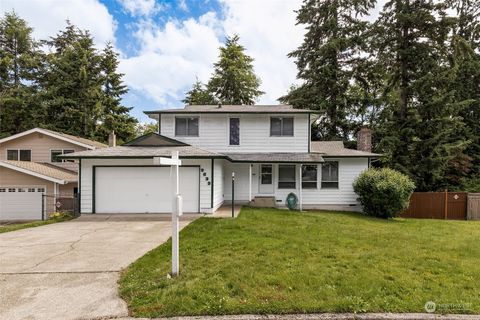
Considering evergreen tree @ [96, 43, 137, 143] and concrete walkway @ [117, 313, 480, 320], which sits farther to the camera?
evergreen tree @ [96, 43, 137, 143]

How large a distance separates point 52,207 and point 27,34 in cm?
2597

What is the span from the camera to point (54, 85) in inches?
1148

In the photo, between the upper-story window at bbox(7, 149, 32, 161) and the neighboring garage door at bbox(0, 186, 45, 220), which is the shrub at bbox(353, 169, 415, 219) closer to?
the neighboring garage door at bbox(0, 186, 45, 220)

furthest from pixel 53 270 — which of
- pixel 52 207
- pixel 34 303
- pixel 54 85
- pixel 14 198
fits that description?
pixel 54 85

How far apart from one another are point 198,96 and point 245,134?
19925 mm

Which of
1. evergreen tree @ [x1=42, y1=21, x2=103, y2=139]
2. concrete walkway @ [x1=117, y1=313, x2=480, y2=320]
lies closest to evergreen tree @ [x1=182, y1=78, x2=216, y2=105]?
evergreen tree @ [x1=42, y1=21, x2=103, y2=139]

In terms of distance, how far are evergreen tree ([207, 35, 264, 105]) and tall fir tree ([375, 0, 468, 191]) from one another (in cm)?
1398

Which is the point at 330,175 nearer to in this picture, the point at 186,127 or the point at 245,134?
the point at 245,134

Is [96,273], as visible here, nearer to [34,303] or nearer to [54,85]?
[34,303]

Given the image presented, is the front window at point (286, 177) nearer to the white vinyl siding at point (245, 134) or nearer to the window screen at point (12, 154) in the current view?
the white vinyl siding at point (245, 134)

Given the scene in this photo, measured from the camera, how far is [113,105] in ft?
103

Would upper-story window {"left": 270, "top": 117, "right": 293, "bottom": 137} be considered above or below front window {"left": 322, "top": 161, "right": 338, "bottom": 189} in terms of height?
above

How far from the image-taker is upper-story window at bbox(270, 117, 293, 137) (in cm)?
1498

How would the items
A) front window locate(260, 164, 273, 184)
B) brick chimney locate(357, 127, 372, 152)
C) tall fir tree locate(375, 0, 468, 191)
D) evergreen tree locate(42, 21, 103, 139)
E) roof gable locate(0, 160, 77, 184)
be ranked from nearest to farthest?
front window locate(260, 164, 273, 184) < roof gable locate(0, 160, 77, 184) < brick chimney locate(357, 127, 372, 152) < tall fir tree locate(375, 0, 468, 191) < evergreen tree locate(42, 21, 103, 139)
